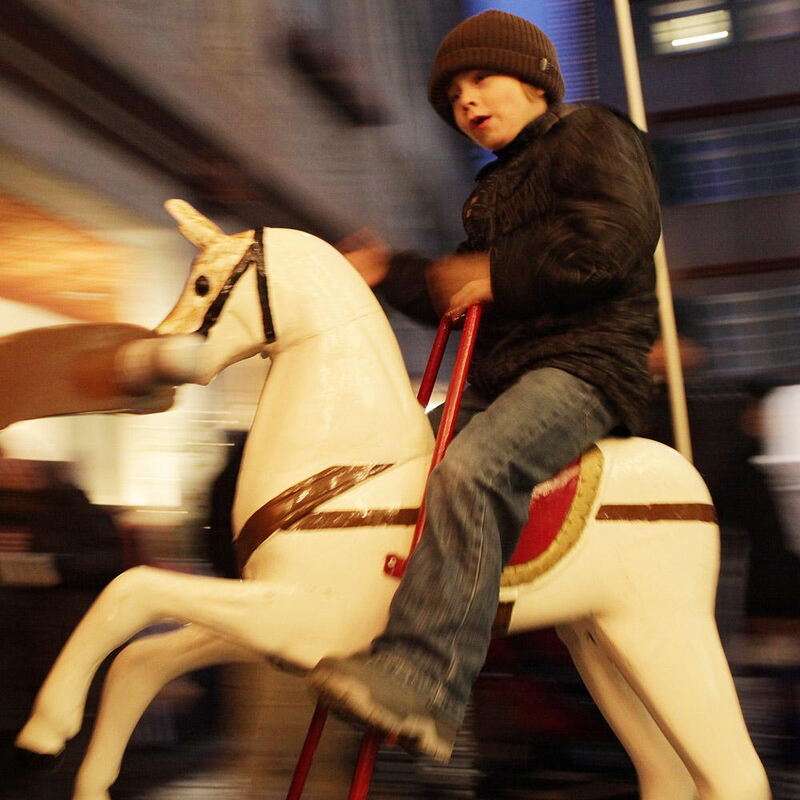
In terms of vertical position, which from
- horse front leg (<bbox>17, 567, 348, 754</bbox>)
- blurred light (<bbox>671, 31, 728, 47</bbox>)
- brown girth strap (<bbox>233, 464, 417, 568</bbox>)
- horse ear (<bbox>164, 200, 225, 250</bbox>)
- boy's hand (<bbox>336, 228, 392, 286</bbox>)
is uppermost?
blurred light (<bbox>671, 31, 728, 47</bbox>)

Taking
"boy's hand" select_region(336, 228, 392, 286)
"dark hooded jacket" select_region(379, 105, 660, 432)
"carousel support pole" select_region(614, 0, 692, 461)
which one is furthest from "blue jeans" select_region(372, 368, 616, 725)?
"carousel support pole" select_region(614, 0, 692, 461)

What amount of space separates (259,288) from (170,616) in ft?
1.70

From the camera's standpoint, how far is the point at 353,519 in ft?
4.39

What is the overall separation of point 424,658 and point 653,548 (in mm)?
436

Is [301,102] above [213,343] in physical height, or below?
above

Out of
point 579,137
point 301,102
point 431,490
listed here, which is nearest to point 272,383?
point 431,490

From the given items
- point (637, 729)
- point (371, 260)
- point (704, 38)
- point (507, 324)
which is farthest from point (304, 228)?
point (637, 729)

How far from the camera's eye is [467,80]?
1604mm

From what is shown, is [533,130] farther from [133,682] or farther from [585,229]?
[133,682]

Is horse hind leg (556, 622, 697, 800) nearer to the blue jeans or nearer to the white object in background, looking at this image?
the blue jeans

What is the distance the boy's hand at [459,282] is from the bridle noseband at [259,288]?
1.11 ft

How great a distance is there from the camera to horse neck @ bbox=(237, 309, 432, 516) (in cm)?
137

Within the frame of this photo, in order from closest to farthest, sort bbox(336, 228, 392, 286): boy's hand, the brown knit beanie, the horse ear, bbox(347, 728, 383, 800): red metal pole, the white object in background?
bbox(347, 728, 383, 800): red metal pole < the horse ear < the brown knit beanie < bbox(336, 228, 392, 286): boy's hand < the white object in background

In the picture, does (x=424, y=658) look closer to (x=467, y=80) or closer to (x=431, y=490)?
(x=431, y=490)
